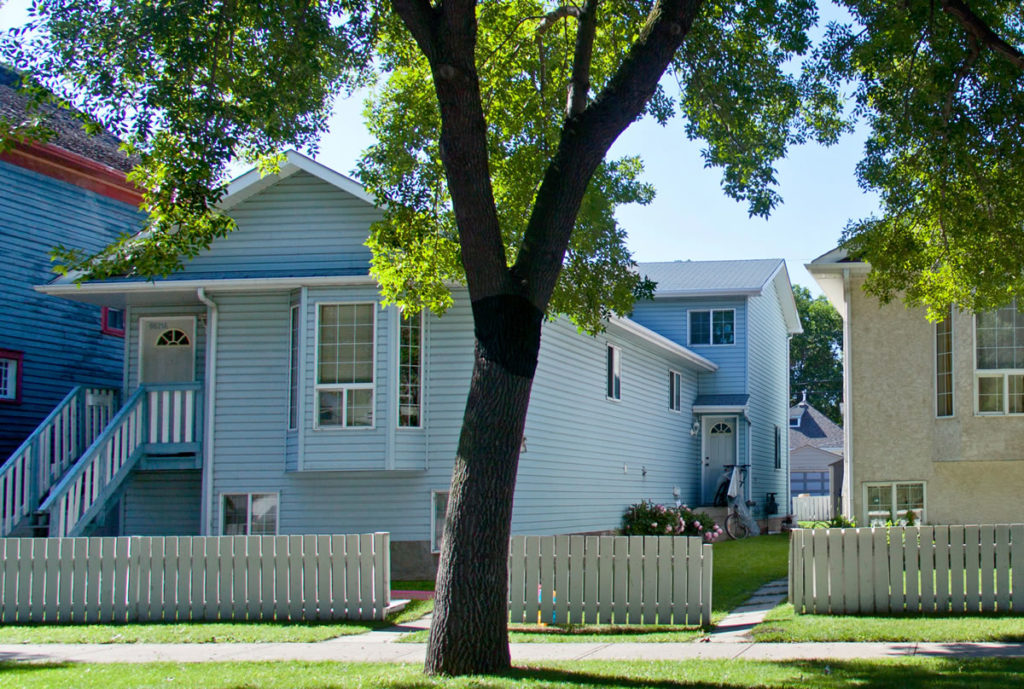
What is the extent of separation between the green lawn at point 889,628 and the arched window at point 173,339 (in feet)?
39.4

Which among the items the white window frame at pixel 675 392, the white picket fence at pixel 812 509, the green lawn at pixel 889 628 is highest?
the white window frame at pixel 675 392

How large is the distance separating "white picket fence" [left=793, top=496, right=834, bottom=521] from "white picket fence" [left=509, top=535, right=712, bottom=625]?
87.8ft

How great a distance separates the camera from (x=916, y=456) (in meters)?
18.0

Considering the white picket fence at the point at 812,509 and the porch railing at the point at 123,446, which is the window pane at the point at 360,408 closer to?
the porch railing at the point at 123,446

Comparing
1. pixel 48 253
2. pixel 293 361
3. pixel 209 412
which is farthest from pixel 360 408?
pixel 48 253

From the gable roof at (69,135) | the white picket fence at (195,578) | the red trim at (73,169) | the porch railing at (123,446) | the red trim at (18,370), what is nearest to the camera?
the white picket fence at (195,578)

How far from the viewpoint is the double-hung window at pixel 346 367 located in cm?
1805

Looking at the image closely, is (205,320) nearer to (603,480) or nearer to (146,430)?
(146,430)

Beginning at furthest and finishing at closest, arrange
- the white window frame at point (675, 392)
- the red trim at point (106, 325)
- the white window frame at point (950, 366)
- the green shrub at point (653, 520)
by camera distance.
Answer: the white window frame at point (675, 392) < the green shrub at point (653, 520) < the red trim at point (106, 325) < the white window frame at point (950, 366)

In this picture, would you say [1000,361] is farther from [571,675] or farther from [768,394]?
[768,394]

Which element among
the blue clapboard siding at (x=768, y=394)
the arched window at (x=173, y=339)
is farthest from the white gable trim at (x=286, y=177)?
the blue clapboard siding at (x=768, y=394)

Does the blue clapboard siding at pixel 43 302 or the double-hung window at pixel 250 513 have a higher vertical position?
the blue clapboard siding at pixel 43 302

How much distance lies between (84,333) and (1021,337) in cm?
1787

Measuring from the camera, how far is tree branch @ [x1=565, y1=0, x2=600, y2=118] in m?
11.2
